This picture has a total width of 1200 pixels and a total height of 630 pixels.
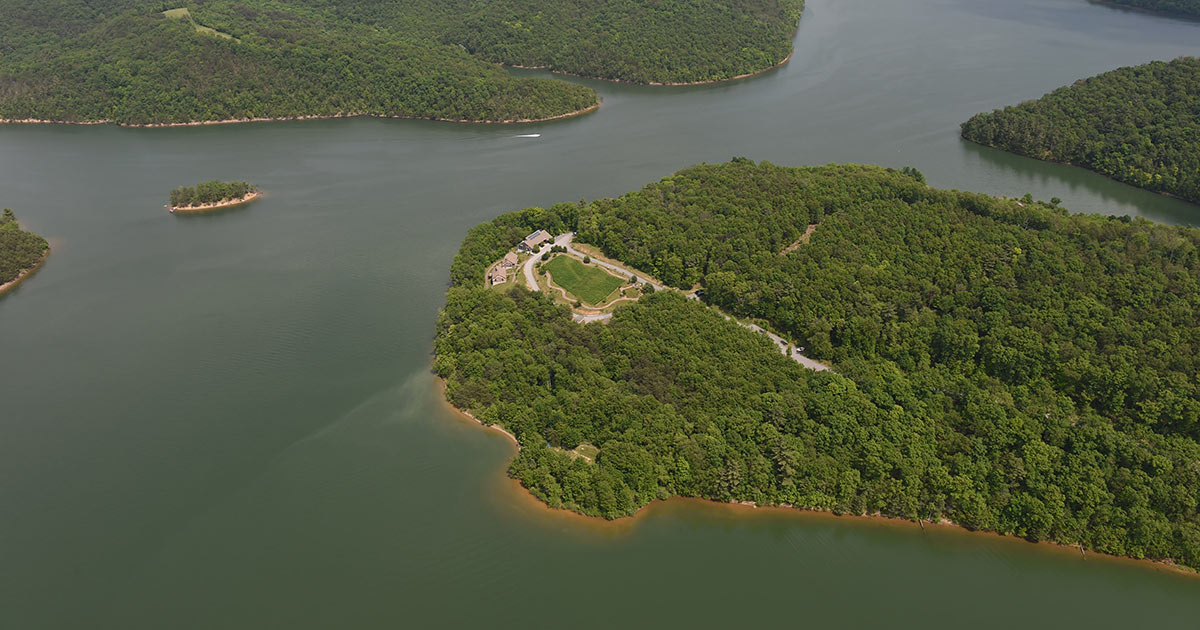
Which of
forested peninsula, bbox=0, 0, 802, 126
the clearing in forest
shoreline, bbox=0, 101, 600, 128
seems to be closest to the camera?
shoreline, bbox=0, 101, 600, 128

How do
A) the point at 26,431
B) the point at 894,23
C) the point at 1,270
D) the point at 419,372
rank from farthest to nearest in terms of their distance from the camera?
1. the point at 894,23
2. the point at 1,270
3. the point at 419,372
4. the point at 26,431

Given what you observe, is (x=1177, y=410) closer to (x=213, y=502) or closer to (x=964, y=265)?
(x=964, y=265)

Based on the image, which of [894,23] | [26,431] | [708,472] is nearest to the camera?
[708,472]

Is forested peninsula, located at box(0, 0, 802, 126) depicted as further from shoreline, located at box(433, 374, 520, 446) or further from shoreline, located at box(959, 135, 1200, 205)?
shoreline, located at box(433, 374, 520, 446)

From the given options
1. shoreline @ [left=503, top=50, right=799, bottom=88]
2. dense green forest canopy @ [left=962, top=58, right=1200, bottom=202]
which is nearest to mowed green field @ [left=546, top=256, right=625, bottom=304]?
dense green forest canopy @ [left=962, top=58, right=1200, bottom=202]

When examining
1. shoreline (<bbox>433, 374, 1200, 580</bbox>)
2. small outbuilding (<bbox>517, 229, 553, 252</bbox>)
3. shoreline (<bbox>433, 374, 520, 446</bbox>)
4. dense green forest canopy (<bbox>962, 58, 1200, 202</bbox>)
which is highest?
dense green forest canopy (<bbox>962, 58, 1200, 202</bbox>)

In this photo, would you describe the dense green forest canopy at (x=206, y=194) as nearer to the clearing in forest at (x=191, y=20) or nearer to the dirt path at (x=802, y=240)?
the clearing in forest at (x=191, y=20)

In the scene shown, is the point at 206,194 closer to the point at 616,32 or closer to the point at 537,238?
the point at 537,238

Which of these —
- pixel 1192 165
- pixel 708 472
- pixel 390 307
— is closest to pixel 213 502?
pixel 390 307
